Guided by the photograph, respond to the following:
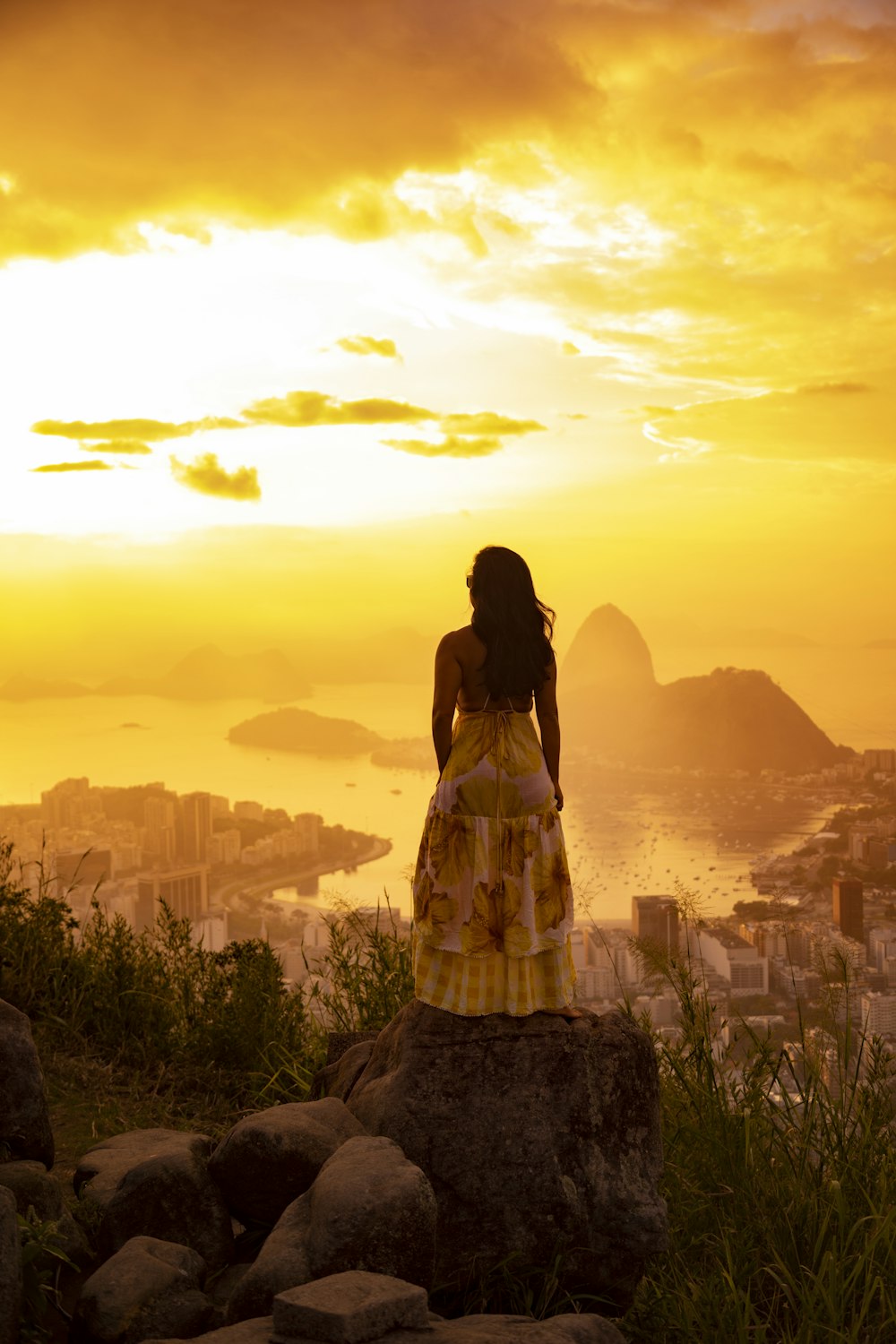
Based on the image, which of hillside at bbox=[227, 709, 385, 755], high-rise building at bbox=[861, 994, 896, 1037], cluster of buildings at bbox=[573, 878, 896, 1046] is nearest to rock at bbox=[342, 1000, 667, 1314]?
cluster of buildings at bbox=[573, 878, 896, 1046]

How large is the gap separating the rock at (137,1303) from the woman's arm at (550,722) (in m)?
2.56

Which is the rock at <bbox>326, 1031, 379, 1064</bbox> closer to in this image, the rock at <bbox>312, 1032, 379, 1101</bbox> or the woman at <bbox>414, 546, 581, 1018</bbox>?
the rock at <bbox>312, 1032, 379, 1101</bbox>

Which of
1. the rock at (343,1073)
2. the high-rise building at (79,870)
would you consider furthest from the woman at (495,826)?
the high-rise building at (79,870)

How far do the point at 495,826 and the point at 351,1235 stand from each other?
1.88 m

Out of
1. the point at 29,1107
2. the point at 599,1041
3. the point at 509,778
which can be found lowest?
the point at 29,1107

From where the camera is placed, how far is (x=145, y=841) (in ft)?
43.4

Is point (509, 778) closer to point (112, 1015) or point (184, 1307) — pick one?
point (184, 1307)

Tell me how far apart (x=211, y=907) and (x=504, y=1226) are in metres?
6.78

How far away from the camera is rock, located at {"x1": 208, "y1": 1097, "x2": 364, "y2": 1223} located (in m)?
4.54

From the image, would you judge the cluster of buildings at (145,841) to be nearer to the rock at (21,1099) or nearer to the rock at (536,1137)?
the rock at (21,1099)

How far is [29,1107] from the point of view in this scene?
17.1 ft

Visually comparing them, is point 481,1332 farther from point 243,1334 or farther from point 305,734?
point 305,734

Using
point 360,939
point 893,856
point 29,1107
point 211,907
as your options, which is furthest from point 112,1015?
point 893,856

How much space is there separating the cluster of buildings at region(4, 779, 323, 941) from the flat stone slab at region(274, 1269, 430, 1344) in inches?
192
